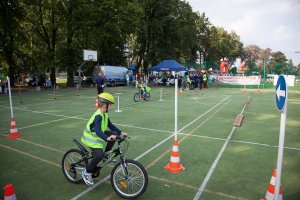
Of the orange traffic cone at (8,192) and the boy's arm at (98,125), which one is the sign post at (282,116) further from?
the orange traffic cone at (8,192)

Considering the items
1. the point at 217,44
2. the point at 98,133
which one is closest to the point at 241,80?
the point at 98,133

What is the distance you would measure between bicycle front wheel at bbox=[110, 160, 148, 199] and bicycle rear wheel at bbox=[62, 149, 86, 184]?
76 cm

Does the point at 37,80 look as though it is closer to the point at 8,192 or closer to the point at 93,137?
the point at 93,137

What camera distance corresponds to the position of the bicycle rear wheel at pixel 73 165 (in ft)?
15.6

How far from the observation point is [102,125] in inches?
169

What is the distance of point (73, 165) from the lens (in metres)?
4.79

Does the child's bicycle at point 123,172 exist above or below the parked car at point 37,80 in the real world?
below

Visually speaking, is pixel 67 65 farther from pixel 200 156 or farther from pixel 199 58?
pixel 199 58

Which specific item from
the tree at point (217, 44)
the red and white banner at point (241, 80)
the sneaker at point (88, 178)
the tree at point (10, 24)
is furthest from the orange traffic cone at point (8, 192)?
the tree at point (217, 44)

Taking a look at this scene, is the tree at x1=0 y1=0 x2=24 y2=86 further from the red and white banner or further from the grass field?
the red and white banner

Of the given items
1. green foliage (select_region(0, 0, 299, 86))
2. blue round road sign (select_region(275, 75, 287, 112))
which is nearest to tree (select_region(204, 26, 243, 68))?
green foliage (select_region(0, 0, 299, 86))

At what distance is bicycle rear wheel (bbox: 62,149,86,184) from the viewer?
4.74 meters

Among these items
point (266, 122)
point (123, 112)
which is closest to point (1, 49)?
point (123, 112)

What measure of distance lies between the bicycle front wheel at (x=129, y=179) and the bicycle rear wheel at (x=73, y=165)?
0.76 m
